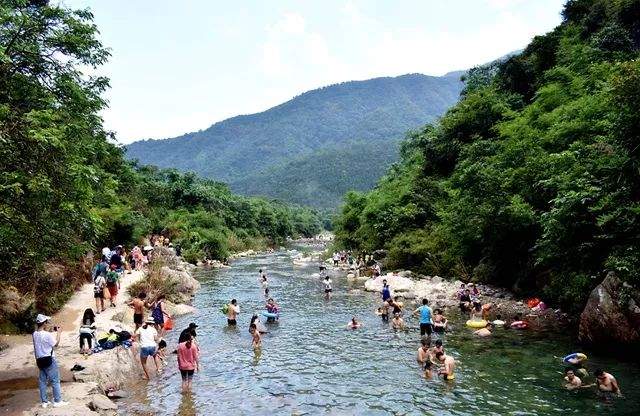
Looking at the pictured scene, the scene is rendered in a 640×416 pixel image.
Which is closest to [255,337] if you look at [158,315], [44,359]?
[158,315]

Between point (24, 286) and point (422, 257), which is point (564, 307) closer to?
point (422, 257)

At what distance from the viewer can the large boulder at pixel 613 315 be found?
1542 centimetres

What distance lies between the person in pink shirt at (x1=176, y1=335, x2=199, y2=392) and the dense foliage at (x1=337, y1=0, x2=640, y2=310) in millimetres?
13395

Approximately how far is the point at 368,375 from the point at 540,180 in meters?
13.0

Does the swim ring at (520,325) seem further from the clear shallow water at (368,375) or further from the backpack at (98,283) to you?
the backpack at (98,283)

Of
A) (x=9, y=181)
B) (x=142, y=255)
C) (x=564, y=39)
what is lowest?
(x=142, y=255)

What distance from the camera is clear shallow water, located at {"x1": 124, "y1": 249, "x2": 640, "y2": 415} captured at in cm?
1329

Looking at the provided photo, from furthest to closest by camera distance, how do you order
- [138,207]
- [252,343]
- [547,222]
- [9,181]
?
[138,207] → [252,343] → [547,222] → [9,181]

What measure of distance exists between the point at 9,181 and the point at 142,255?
88.7 ft

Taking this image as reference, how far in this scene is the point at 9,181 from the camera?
11.0m

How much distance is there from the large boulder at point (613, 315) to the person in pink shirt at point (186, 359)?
13.5 meters

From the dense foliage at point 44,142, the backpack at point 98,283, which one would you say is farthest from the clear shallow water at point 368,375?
the dense foliage at point 44,142

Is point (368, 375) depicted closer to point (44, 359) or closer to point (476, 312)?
point (476, 312)

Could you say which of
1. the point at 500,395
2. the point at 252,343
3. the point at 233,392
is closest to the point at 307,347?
the point at 252,343
